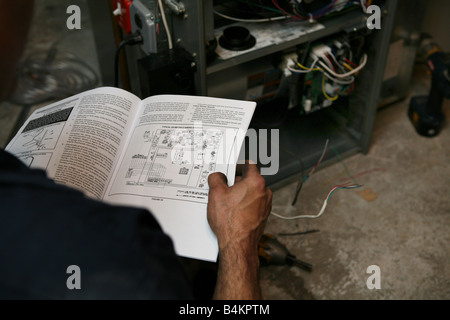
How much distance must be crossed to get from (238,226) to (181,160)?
0.21 metres

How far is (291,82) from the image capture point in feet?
5.78

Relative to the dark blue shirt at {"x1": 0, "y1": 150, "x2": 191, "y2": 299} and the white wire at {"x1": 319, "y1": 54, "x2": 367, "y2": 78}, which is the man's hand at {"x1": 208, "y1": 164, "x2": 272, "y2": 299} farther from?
the white wire at {"x1": 319, "y1": 54, "x2": 367, "y2": 78}

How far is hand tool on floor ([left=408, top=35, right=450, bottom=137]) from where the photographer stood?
191 centimetres

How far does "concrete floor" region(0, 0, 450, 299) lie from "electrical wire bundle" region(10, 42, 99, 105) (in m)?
0.14

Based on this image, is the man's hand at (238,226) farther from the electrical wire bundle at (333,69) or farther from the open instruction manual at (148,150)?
the electrical wire bundle at (333,69)

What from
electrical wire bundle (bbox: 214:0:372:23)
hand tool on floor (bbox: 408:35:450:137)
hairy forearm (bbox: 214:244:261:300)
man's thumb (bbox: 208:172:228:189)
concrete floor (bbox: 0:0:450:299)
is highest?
man's thumb (bbox: 208:172:228:189)

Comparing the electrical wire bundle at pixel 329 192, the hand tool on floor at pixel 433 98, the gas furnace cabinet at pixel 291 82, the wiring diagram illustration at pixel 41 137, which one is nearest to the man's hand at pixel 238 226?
the wiring diagram illustration at pixel 41 137

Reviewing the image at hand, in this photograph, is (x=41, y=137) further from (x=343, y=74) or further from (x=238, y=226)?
(x=343, y=74)

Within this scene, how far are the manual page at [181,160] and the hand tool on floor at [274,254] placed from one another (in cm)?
62

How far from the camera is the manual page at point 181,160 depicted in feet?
3.14

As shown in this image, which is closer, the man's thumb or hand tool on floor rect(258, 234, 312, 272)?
the man's thumb

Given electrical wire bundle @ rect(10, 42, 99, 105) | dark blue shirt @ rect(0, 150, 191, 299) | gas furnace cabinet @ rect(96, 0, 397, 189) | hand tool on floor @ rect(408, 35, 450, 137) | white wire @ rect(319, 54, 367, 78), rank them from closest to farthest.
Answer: dark blue shirt @ rect(0, 150, 191, 299) → gas furnace cabinet @ rect(96, 0, 397, 189) → white wire @ rect(319, 54, 367, 78) → hand tool on floor @ rect(408, 35, 450, 137) → electrical wire bundle @ rect(10, 42, 99, 105)

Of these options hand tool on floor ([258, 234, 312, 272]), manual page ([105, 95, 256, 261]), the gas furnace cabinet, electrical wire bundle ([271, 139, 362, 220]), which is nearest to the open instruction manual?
manual page ([105, 95, 256, 261])

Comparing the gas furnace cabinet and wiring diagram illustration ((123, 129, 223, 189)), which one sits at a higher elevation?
wiring diagram illustration ((123, 129, 223, 189))
